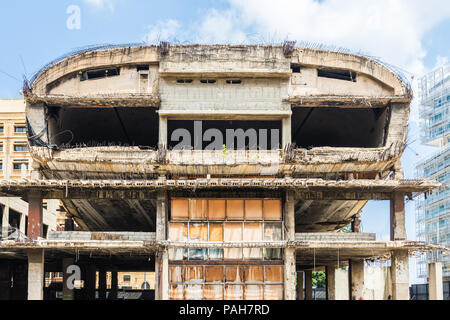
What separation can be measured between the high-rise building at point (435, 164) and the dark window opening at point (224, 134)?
41935 mm

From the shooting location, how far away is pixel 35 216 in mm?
31219

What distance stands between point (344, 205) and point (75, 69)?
20665 mm

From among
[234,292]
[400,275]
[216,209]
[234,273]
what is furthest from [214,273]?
[400,275]

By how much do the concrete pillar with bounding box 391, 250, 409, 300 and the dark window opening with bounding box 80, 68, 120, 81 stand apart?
64.5 ft

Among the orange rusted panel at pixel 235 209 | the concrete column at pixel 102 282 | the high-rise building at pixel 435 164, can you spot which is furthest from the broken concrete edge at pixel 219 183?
the high-rise building at pixel 435 164

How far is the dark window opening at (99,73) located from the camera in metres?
33.6

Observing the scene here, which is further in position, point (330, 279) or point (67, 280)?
point (330, 279)

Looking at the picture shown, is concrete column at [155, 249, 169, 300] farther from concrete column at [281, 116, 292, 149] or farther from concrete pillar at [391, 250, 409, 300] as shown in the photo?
concrete pillar at [391, 250, 409, 300]

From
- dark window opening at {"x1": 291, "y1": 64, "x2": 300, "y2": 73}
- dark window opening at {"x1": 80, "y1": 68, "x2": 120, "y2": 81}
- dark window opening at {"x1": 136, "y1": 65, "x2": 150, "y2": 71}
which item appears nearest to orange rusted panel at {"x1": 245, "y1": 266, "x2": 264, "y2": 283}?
dark window opening at {"x1": 291, "y1": 64, "x2": 300, "y2": 73}

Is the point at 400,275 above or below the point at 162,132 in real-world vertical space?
below

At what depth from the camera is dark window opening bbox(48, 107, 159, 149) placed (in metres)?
35.0

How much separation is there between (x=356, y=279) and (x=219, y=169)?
13.7 meters

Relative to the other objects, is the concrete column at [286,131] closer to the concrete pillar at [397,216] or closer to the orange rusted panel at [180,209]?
the orange rusted panel at [180,209]

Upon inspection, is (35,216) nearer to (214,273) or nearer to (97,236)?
(97,236)
